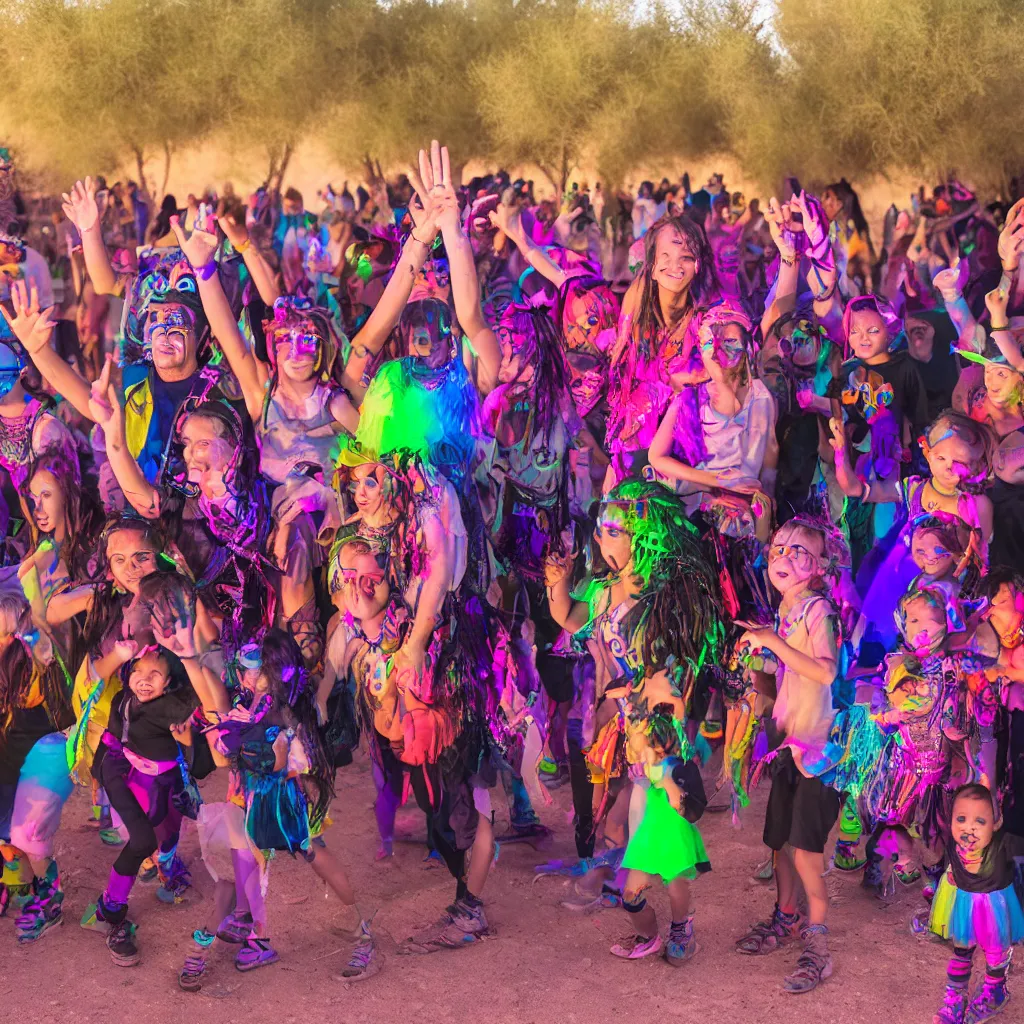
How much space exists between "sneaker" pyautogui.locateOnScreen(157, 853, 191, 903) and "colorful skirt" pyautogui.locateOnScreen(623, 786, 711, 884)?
1.82 m

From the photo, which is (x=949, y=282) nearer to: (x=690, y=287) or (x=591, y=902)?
(x=690, y=287)

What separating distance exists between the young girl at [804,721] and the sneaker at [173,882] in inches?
83.9

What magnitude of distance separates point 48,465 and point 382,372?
4.88 ft

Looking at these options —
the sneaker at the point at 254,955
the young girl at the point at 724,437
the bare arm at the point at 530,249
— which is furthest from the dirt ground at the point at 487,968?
the bare arm at the point at 530,249

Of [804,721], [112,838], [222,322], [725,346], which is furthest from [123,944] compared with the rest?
[725,346]

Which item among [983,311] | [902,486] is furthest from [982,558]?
[983,311]

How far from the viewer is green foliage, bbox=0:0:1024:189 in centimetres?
2312

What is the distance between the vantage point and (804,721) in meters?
4.67

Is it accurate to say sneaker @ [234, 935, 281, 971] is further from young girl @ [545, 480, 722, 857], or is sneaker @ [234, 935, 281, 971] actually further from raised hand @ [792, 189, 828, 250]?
raised hand @ [792, 189, 828, 250]

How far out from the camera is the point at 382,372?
16.9 feet

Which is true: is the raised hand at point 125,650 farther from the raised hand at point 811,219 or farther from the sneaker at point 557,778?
the raised hand at point 811,219

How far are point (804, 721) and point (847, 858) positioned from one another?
1092 mm

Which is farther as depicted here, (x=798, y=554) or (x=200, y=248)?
(x=200, y=248)

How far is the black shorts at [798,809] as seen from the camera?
179 inches
